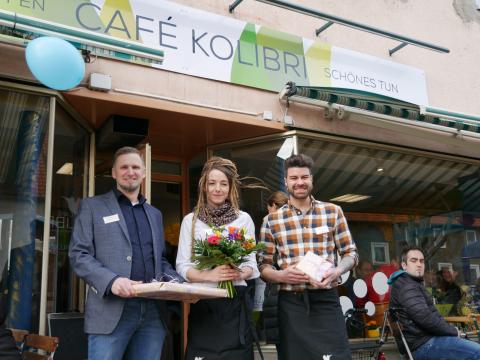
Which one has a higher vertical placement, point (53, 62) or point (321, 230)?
point (53, 62)

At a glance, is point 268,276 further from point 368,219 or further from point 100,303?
point 368,219

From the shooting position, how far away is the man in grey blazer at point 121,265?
9.50 feet

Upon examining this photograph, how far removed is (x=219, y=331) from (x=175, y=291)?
0.54 meters

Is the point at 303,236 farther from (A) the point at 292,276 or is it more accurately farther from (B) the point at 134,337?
(B) the point at 134,337

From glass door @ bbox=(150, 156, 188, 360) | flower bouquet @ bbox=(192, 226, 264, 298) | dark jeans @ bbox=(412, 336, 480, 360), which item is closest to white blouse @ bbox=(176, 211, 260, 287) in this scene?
flower bouquet @ bbox=(192, 226, 264, 298)

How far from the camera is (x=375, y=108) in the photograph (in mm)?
5711

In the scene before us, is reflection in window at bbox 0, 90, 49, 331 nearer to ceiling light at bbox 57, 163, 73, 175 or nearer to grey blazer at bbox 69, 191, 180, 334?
ceiling light at bbox 57, 163, 73, 175

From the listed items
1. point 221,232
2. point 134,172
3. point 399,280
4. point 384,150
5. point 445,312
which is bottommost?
point 445,312

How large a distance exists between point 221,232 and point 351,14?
14.9 feet

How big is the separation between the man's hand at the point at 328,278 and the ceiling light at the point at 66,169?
8.66 ft

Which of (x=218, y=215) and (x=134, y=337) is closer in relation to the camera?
(x=134, y=337)

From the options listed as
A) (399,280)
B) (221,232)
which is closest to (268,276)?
(221,232)

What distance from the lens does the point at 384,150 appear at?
6.48 m

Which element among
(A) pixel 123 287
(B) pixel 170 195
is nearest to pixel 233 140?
(B) pixel 170 195
